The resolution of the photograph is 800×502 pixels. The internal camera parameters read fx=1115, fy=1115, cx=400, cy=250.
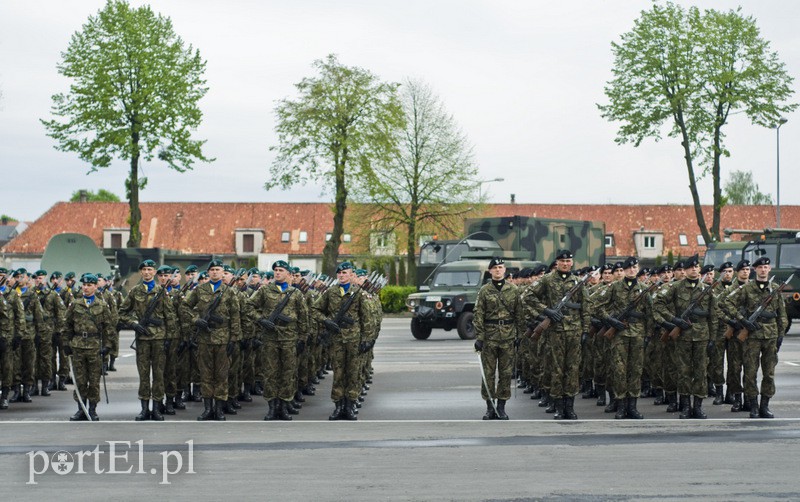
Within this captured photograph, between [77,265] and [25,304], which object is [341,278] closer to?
[25,304]

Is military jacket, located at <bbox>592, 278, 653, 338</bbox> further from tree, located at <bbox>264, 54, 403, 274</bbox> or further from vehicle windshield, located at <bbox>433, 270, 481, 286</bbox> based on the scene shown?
tree, located at <bbox>264, 54, 403, 274</bbox>

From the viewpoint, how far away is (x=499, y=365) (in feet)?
43.0

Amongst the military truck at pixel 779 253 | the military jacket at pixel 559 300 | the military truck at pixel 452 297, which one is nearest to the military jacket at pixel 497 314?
the military jacket at pixel 559 300

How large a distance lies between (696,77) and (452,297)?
21.3 m

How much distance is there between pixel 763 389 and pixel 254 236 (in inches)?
2615

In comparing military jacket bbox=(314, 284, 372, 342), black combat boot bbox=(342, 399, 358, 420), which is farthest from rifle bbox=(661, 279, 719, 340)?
black combat boot bbox=(342, 399, 358, 420)

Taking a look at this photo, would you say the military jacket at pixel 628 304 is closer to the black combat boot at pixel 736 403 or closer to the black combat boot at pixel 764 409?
the black combat boot at pixel 736 403

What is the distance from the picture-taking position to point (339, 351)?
1317 cm

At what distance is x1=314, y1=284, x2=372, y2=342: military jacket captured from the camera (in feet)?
43.2

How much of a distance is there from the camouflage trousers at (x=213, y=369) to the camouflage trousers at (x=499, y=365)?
3.10 metres

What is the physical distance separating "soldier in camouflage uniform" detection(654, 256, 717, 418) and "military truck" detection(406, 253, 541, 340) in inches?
537

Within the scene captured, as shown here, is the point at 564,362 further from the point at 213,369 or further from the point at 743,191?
the point at 743,191

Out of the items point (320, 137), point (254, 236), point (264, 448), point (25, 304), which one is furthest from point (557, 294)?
point (254, 236)

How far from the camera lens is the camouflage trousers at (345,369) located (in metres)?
13.1
